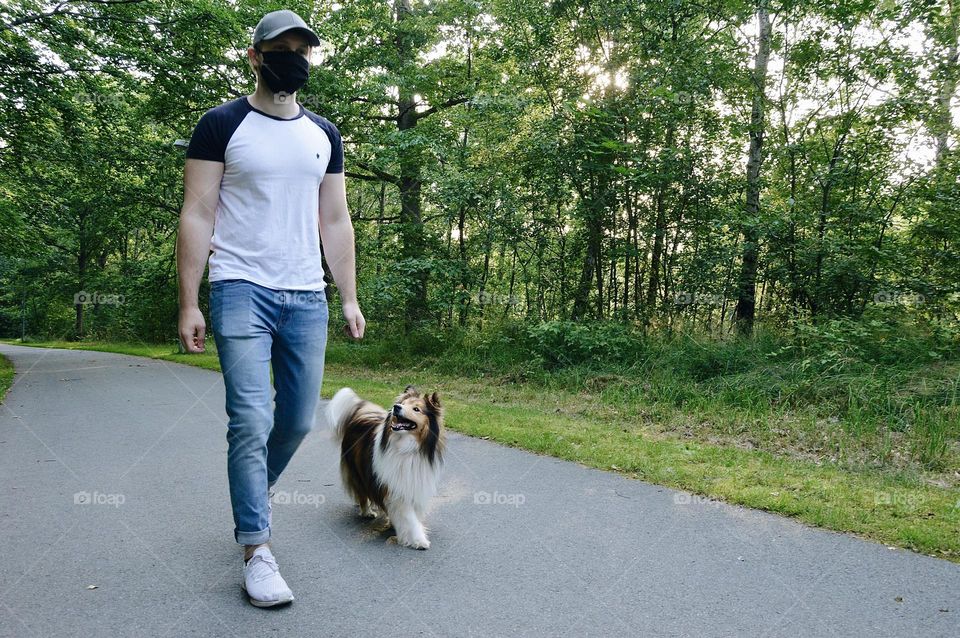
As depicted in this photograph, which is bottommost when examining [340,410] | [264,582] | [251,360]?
[264,582]

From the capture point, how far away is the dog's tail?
4105 mm

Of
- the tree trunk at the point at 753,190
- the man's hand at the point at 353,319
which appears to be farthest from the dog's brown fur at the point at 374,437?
the tree trunk at the point at 753,190

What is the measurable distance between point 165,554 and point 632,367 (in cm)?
708

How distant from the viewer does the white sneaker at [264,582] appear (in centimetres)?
262

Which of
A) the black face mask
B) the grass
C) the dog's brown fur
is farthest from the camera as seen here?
the grass

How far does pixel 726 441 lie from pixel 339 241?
4.68 m

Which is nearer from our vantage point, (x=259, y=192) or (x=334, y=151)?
(x=259, y=192)

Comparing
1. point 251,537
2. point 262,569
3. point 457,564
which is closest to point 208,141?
point 251,537

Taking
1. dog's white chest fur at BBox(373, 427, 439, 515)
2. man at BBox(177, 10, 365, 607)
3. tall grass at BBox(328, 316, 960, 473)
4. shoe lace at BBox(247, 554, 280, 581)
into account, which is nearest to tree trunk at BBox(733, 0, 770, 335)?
tall grass at BBox(328, 316, 960, 473)

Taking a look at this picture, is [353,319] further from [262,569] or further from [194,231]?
[262,569]

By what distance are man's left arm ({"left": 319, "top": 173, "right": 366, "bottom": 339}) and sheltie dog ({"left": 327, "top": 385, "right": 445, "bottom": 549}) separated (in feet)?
1.95

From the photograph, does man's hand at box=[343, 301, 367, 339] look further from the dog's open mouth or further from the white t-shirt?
the dog's open mouth

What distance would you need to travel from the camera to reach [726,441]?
624 centimetres

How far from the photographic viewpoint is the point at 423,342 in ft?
40.9
